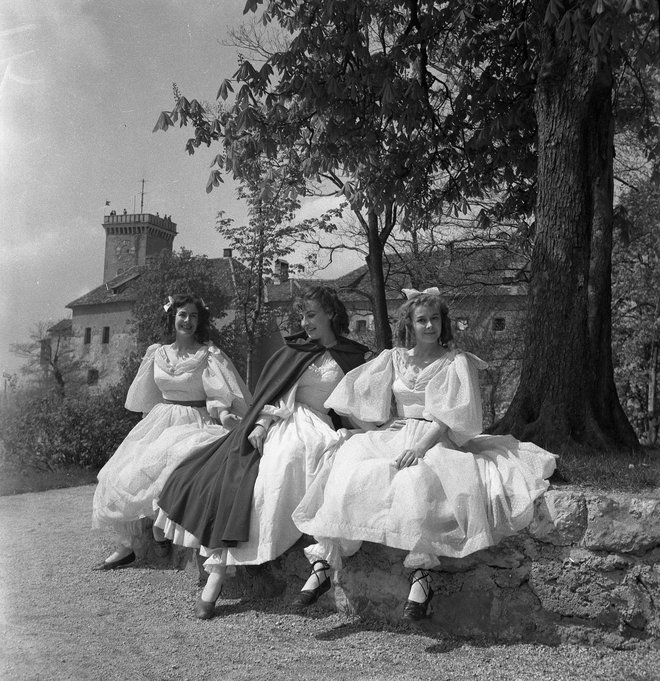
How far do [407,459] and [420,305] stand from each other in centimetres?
109

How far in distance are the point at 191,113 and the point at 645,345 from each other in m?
16.9

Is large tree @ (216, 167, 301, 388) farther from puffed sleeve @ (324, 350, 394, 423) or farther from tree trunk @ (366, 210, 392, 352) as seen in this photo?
puffed sleeve @ (324, 350, 394, 423)

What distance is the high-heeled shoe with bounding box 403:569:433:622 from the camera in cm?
381

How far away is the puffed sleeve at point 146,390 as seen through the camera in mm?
6031

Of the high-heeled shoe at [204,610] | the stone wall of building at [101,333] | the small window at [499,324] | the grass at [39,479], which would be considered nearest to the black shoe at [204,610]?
the high-heeled shoe at [204,610]

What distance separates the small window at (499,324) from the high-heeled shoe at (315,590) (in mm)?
22429

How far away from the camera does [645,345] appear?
2022 centimetres

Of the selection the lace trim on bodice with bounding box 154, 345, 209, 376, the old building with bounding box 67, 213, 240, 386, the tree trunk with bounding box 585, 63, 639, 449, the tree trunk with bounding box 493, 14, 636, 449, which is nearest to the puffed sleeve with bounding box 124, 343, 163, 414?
the lace trim on bodice with bounding box 154, 345, 209, 376

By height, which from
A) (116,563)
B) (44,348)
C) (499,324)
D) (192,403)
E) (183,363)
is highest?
(499,324)

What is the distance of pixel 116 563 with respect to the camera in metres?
5.59

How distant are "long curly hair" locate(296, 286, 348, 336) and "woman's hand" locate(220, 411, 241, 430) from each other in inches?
41.3

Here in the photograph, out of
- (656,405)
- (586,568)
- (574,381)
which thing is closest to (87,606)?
(586,568)

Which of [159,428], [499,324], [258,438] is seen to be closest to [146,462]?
[159,428]

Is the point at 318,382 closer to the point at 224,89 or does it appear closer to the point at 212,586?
A: the point at 212,586
